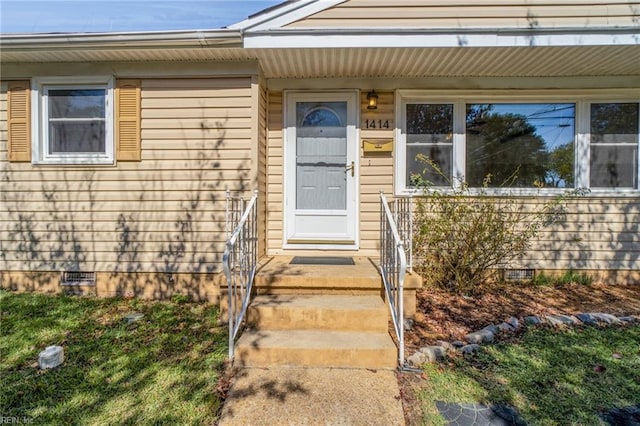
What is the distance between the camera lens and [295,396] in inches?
90.0

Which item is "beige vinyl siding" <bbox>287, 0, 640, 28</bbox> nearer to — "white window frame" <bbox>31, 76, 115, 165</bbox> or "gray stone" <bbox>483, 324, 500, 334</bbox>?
"white window frame" <bbox>31, 76, 115, 165</bbox>

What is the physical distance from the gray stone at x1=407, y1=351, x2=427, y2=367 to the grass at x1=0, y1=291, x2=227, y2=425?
141 cm

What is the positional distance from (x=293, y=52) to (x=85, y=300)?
148 inches

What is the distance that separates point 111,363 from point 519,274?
468 centimetres

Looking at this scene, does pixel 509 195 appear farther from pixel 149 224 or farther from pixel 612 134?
pixel 149 224

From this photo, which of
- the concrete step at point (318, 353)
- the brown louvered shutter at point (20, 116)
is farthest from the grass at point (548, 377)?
the brown louvered shutter at point (20, 116)

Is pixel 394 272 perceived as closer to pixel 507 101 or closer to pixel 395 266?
pixel 395 266

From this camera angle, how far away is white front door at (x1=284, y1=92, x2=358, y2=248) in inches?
184

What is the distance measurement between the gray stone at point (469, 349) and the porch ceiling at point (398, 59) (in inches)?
118

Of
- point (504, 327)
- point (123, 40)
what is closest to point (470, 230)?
point (504, 327)

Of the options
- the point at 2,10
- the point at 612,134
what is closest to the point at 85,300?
the point at 2,10

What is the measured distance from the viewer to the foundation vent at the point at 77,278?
174 inches

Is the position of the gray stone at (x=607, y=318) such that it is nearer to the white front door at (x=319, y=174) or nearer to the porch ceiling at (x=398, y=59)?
the white front door at (x=319, y=174)

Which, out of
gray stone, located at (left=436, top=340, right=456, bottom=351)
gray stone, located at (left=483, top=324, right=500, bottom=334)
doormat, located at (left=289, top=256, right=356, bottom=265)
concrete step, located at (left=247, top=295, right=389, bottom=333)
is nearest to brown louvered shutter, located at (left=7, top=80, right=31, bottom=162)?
doormat, located at (left=289, top=256, right=356, bottom=265)
